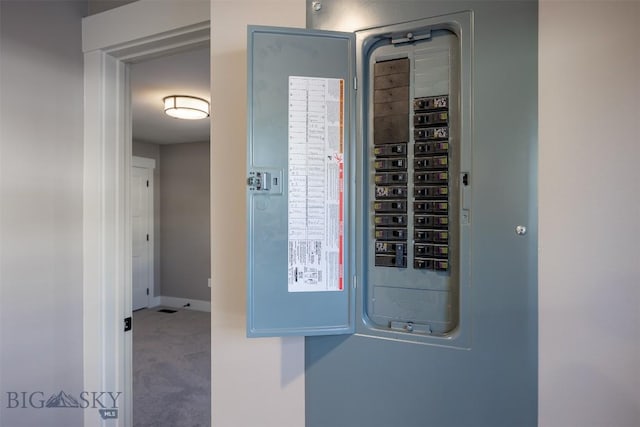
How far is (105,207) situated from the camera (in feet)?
4.19

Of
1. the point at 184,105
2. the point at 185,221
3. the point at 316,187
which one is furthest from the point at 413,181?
the point at 185,221

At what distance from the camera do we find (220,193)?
33.7 inches

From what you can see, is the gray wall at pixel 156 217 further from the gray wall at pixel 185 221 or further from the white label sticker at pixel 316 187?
the white label sticker at pixel 316 187

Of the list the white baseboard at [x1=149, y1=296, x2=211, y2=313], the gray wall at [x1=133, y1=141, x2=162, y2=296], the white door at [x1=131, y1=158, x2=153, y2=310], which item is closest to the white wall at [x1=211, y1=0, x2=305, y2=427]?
the white baseboard at [x1=149, y1=296, x2=211, y2=313]

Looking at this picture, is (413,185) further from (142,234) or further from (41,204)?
(142,234)

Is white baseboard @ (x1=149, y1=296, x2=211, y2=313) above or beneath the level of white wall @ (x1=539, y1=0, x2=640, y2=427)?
beneath

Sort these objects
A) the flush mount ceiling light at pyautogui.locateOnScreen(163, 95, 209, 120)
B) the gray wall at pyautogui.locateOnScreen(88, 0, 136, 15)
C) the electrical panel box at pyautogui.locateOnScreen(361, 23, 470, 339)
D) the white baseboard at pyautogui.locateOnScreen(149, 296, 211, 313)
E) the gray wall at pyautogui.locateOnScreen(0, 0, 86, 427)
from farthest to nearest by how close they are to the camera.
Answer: the white baseboard at pyautogui.locateOnScreen(149, 296, 211, 313) → the flush mount ceiling light at pyautogui.locateOnScreen(163, 95, 209, 120) → the gray wall at pyautogui.locateOnScreen(88, 0, 136, 15) → the gray wall at pyautogui.locateOnScreen(0, 0, 86, 427) → the electrical panel box at pyautogui.locateOnScreen(361, 23, 470, 339)

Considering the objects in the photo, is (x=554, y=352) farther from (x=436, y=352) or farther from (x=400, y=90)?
(x=400, y=90)

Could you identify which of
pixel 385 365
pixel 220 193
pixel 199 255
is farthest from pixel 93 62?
pixel 199 255

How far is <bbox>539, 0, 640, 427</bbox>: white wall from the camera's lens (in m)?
0.61

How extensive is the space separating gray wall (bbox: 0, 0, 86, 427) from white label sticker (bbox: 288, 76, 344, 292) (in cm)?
106

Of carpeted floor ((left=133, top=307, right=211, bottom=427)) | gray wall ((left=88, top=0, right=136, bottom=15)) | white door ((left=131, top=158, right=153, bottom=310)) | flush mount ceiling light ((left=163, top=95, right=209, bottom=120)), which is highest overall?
flush mount ceiling light ((left=163, top=95, right=209, bottom=120))

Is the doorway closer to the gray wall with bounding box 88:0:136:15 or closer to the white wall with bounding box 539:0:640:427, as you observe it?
the gray wall with bounding box 88:0:136:15

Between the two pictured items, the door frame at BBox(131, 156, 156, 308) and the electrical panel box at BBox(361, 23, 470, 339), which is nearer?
the electrical panel box at BBox(361, 23, 470, 339)
